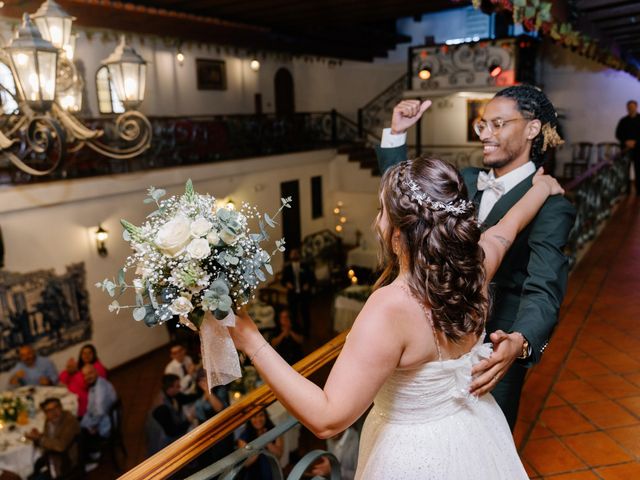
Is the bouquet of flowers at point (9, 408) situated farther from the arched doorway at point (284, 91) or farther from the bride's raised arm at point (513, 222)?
the arched doorway at point (284, 91)

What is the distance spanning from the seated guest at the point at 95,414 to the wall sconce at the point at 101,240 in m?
3.23

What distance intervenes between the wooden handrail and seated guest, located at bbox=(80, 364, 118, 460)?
5.48 meters

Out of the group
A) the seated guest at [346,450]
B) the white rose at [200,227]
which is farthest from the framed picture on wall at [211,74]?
the white rose at [200,227]

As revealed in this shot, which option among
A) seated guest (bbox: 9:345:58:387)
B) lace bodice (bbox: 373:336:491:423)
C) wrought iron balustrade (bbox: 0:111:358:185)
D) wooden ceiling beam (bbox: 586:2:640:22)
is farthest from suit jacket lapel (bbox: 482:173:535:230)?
wrought iron balustrade (bbox: 0:111:358:185)


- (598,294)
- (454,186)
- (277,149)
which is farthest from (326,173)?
(454,186)

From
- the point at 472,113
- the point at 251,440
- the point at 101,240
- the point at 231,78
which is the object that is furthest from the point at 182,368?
the point at 472,113

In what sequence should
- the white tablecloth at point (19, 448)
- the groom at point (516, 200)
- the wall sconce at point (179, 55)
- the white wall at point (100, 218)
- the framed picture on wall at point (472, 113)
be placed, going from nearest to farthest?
the groom at point (516, 200), the white tablecloth at point (19, 448), the white wall at point (100, 218), the wall sconce at point (179, 55), the framed picture on wall at point (472, 113)

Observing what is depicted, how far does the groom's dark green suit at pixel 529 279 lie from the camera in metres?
1.79

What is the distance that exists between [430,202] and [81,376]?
631 cm

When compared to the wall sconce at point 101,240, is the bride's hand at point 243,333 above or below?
above

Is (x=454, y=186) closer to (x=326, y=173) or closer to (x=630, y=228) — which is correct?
(x=630, y=228)

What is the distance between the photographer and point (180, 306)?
4.19 ft

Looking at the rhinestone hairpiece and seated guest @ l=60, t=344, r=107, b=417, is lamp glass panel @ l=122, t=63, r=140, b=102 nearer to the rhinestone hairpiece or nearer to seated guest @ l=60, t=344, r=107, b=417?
the rhinestone hairpiece

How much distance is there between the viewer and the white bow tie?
7.31ft
